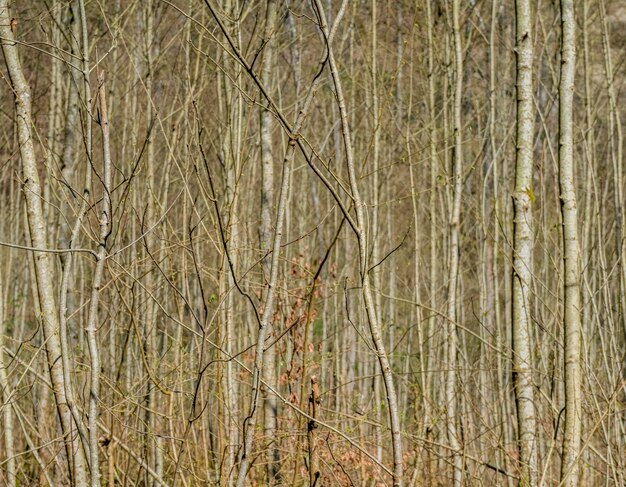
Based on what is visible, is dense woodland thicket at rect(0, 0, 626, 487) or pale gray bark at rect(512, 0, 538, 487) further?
pale gray bark at rect(512, 0, 538, 487)

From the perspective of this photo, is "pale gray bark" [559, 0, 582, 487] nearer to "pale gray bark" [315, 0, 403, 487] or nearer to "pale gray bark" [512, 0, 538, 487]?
"pale gray bark" [512, 0, 538, 487]

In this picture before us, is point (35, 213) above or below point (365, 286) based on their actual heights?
→ above

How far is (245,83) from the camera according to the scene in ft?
17.0

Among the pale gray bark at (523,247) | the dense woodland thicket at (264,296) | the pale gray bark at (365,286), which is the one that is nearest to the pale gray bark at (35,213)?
the dense woodland thicket at (264,296)

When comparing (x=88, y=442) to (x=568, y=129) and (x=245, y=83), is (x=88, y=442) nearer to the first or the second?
(x=568, y=129)

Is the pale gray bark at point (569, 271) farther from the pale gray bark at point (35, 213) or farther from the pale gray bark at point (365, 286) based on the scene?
the pale gray bark at point (35, 213)

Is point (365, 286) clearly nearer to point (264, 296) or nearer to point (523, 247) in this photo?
point (523, 247)

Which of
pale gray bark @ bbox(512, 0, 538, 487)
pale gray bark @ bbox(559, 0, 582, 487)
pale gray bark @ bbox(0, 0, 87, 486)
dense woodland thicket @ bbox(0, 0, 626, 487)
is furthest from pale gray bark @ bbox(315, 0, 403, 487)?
pale gray bark @ bbox(0, 0, 87, 486)

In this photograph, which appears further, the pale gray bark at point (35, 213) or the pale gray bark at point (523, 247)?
the pale gray bark at point (523, 247)

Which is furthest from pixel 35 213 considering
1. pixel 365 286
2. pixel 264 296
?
pixel 264 296

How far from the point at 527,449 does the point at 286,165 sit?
1.68 m

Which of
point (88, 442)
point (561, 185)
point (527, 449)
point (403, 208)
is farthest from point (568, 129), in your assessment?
point (403, 208)

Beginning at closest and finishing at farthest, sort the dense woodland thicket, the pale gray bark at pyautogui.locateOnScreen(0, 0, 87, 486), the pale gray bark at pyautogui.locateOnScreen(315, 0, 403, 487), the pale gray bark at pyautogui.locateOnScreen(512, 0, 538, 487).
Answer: the pale gray bark at pyautogui.locateOnScreen(315, 0, 403, 487) < the dense woodland thicket < the pale gray bark at pyautogui.locateOnScreen(0, 0, 87, 486) < the pale gray bark at pyautogui.locateOnScreen(512, 0, 538, 487)

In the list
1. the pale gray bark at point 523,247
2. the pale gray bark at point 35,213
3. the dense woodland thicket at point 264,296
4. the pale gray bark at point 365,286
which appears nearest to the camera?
the pale gray bark at point 365,286
